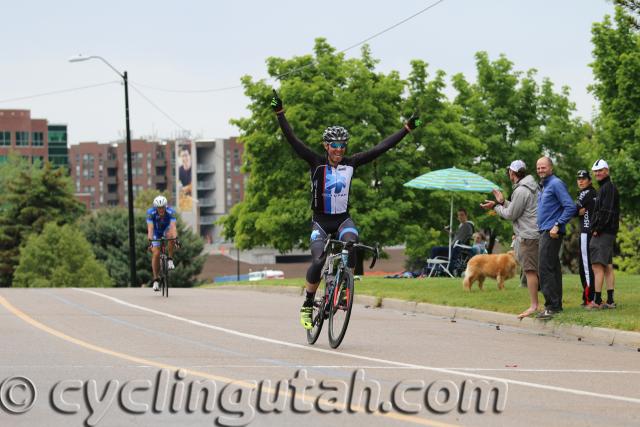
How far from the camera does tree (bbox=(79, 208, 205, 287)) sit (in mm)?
83438

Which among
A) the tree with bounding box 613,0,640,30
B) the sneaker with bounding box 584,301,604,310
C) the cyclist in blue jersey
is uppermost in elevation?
the tree with bounding box 613,0,640,30

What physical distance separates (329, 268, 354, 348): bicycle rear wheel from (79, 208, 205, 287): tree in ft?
228

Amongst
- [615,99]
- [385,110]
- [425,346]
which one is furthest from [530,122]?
[425,346]

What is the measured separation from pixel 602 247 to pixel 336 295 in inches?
204

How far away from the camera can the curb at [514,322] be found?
13652mm

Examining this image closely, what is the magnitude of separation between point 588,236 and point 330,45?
42.6m

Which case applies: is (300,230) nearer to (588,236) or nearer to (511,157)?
(511,157)

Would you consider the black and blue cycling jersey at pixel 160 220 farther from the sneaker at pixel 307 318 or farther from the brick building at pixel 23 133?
the brick building at pixel 23 133

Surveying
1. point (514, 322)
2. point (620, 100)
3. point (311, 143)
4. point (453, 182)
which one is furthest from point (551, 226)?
point (311, 143)

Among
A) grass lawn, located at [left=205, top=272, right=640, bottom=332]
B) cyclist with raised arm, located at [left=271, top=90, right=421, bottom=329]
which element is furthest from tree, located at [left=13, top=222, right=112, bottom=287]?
cyclist with raised arm, located at [left=271, top=90, right=421, bottom=329]

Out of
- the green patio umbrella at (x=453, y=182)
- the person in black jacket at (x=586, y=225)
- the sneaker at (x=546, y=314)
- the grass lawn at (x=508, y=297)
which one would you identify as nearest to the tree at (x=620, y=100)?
the green patio umbrella at (x=453, y=182)

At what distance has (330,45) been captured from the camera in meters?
57.9

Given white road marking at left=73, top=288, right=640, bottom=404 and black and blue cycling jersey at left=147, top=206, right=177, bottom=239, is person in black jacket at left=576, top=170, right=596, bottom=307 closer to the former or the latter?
white road marking at left=73, top=288, right=640, bottom=404

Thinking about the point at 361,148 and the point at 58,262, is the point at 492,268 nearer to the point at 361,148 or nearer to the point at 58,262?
the point at 361,148
